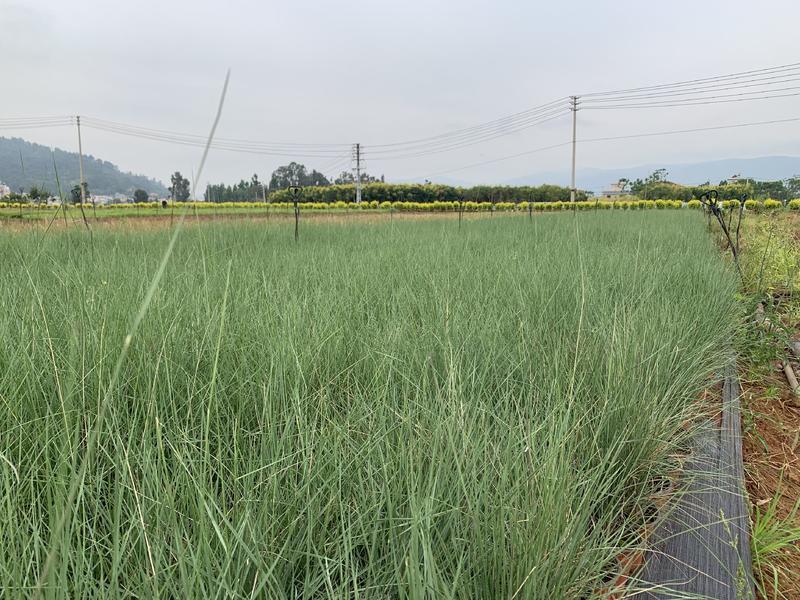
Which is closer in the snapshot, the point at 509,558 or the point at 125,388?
the point at 509,558

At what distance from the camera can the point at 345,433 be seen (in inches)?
36.6

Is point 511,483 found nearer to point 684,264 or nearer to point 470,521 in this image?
point 470,521

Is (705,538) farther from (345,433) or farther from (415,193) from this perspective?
(415,193)

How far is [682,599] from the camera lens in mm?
790

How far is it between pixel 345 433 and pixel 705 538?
795 mm

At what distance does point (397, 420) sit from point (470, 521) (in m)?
0.27

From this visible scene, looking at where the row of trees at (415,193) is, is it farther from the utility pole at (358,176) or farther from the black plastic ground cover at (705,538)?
the black plastic ground cover at (705,538)

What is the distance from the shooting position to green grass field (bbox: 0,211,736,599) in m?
0.66

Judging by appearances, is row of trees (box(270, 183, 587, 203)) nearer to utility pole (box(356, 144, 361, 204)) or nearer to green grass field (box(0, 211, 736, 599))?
utility pole (box(356, 144, 361, 204))

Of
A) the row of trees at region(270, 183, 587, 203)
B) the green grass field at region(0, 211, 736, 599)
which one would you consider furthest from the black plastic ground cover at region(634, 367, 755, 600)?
the row of trees at region(270, 183, 587, 203)

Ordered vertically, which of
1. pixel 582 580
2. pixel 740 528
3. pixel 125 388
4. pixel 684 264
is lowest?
pixel 740 528

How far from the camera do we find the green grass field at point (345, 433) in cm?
66

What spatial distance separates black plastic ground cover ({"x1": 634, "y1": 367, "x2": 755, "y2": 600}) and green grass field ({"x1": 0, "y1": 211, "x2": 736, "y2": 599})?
0.07m

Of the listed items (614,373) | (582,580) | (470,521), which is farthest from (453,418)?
(614,373)
